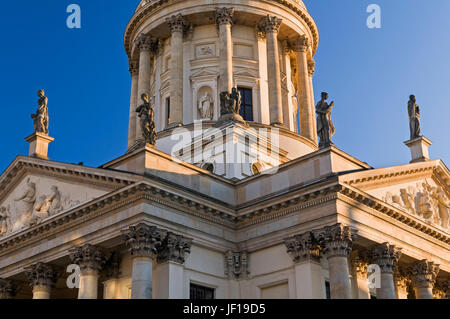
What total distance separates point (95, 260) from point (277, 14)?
21716 mm

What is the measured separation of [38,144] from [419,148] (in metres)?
18.1

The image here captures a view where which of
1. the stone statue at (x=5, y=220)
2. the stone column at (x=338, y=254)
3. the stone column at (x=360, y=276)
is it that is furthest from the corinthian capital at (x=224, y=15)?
→ the stone column at (x=338, y=254)

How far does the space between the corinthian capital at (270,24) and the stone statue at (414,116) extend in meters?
11.0

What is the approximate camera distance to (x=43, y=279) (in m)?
27.8

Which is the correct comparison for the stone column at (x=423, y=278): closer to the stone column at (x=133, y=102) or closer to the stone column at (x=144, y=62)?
the stone column at (x=133, y=102)

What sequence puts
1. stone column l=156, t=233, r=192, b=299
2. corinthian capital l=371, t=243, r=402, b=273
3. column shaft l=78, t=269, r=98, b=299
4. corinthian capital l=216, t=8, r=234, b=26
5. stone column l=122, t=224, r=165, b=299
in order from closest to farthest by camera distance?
stone column l=122, t=224, r=165, b=299 < stone column l=156, t=233, r=192, b=299 < column shaft l=78, t=269, r=98, b=299 < corinthian capital l=371, t=243, r=402, b=273 < corinthian capital l=216, t=8, r=234, b=26

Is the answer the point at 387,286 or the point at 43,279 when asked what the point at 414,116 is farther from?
the point at 43,279

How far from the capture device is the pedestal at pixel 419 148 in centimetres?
3169

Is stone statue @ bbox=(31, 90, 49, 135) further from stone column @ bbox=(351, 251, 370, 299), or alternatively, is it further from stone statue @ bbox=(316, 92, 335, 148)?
stone column @ bbox=(351, 251, 370, 299)

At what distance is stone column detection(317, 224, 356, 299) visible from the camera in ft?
78.7

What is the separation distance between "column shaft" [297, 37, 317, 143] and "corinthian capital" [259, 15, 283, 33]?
243cm

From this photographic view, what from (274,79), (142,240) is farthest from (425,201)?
(142,240)

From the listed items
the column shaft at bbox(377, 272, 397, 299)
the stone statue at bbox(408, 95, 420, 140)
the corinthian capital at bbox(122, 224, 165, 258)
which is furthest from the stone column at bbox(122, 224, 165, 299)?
the stone statue at bbox(408, 95, 420, 140)
